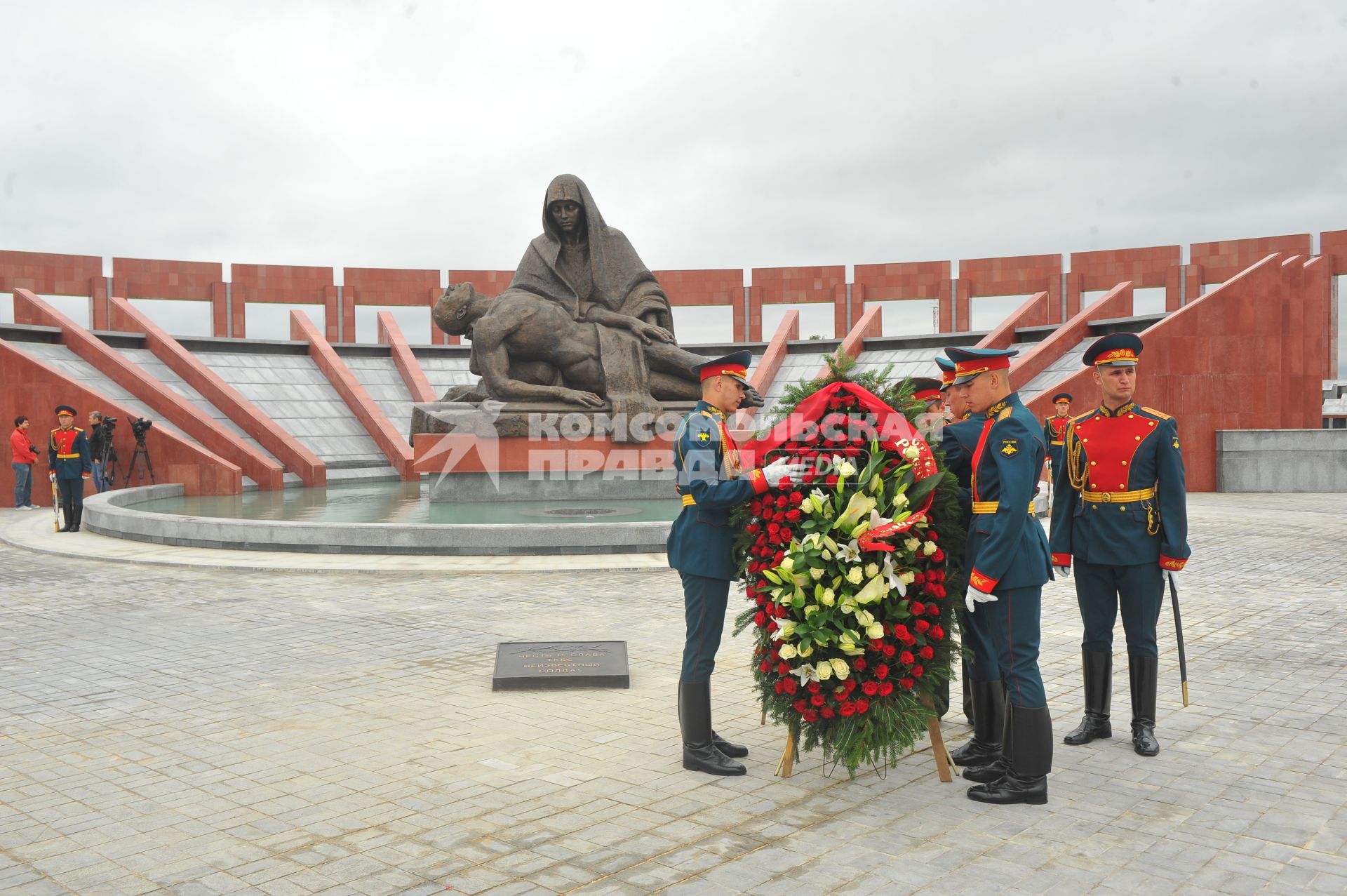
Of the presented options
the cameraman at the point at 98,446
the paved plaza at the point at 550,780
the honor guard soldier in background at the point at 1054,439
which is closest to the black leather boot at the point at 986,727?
the paved plaza at the point at 550,780

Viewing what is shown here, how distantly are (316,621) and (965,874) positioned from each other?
5.55 m

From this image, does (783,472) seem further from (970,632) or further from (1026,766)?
(1026,766)

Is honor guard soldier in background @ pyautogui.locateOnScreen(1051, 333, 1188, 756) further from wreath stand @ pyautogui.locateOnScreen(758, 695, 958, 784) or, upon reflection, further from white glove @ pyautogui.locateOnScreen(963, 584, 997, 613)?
white glove @ pyautogui.locateOnScreen(963, 584, 997, 613)

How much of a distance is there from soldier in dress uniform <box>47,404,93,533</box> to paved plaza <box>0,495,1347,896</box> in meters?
6.38

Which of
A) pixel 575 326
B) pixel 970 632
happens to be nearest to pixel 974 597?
pixel 970 632

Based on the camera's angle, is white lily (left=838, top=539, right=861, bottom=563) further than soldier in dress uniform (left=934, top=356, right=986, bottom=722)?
No

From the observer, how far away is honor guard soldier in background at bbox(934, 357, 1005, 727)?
14.3 feet

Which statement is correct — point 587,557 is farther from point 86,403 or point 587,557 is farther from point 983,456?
point 86,403

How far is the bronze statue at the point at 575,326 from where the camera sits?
47.1 ft

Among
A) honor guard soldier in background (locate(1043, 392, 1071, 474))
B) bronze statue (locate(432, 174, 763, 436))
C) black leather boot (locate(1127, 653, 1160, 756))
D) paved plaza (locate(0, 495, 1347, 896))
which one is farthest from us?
bronze statue (locate(432, 174, 763, 436))

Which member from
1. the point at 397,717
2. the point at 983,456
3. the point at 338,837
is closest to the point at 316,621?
the point at 397,717

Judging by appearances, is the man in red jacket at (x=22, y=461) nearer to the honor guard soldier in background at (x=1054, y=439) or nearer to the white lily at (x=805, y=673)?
the honor guard soldier in background at (x=1054, y=439)

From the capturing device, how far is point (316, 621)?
24.6 feet

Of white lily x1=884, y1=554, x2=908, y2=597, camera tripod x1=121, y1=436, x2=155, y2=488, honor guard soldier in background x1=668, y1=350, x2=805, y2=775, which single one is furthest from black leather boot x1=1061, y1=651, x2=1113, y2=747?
camera tripod x1=121, y1=436, x2=155, y2=488
